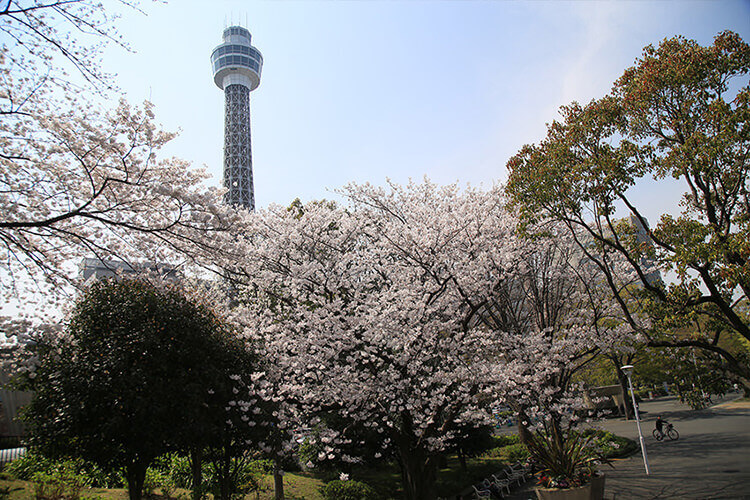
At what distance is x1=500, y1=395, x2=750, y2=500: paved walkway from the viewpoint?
1021 centimetres

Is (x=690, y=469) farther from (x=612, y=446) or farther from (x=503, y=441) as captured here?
(x=503, y=441)

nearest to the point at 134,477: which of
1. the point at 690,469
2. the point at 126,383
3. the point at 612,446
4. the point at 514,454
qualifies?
the point at 126,383

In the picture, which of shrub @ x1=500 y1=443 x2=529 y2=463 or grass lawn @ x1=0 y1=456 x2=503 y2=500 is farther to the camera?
shrub @ x1=500 y1=443 x2=529 y2=463

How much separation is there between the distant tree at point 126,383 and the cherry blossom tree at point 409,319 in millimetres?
1729

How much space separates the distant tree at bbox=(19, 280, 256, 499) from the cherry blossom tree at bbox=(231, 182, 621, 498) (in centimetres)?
173

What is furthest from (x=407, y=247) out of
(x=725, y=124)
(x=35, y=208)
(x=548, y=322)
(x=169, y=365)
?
(x=35, y=208)

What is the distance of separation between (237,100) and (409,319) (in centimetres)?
6328

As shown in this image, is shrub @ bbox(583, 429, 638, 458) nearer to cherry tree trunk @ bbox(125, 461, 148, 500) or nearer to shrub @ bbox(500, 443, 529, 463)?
shrub @ bbox(500, 443, 529, 463)

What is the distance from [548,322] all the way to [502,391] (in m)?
3.03

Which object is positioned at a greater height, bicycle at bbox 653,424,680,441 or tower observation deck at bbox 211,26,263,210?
tower observation deck at bbox 211,26,263,210

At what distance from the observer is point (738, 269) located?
21.1 feet

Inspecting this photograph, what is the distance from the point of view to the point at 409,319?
9227 millimetres

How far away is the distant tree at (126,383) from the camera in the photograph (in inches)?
279

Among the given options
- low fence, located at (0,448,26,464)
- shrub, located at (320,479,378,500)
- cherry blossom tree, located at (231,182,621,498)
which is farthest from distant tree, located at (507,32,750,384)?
low fence, located at (0,448,26,464)
